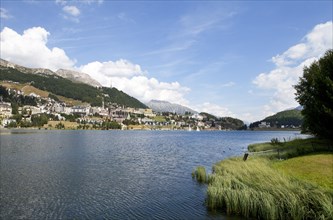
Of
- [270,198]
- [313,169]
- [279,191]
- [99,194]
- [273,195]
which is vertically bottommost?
[99,194]

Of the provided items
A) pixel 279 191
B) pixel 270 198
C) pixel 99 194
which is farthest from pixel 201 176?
pixel 279 191

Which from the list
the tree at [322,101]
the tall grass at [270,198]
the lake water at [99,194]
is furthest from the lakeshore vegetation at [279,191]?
the tree at [322,101]

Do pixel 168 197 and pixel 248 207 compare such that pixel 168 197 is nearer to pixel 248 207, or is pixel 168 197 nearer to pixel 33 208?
pixel 248 207

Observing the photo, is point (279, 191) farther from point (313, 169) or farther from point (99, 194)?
point (99, 194)

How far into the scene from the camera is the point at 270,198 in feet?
70.7

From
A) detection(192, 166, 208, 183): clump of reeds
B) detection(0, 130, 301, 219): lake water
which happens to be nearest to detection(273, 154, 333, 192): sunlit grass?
detection(192, 166, 208, 183): clump of reeds

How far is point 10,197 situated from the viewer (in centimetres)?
2933

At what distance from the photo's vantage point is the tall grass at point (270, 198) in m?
19.7

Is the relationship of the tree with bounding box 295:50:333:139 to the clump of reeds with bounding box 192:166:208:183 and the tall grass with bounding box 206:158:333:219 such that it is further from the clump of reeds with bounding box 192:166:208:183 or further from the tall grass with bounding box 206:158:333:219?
the tall grass with bounding box 206:158:333:219

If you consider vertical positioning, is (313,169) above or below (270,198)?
above

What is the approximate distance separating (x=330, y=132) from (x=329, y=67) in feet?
31.3

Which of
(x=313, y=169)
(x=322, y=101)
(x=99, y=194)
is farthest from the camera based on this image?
(x=322, y=101)

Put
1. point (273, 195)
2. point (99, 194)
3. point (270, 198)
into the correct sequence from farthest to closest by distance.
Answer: point (99, 194) → point (273, 195) → point (270, 198)

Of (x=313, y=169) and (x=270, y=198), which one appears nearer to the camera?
(x=270, y=198)
